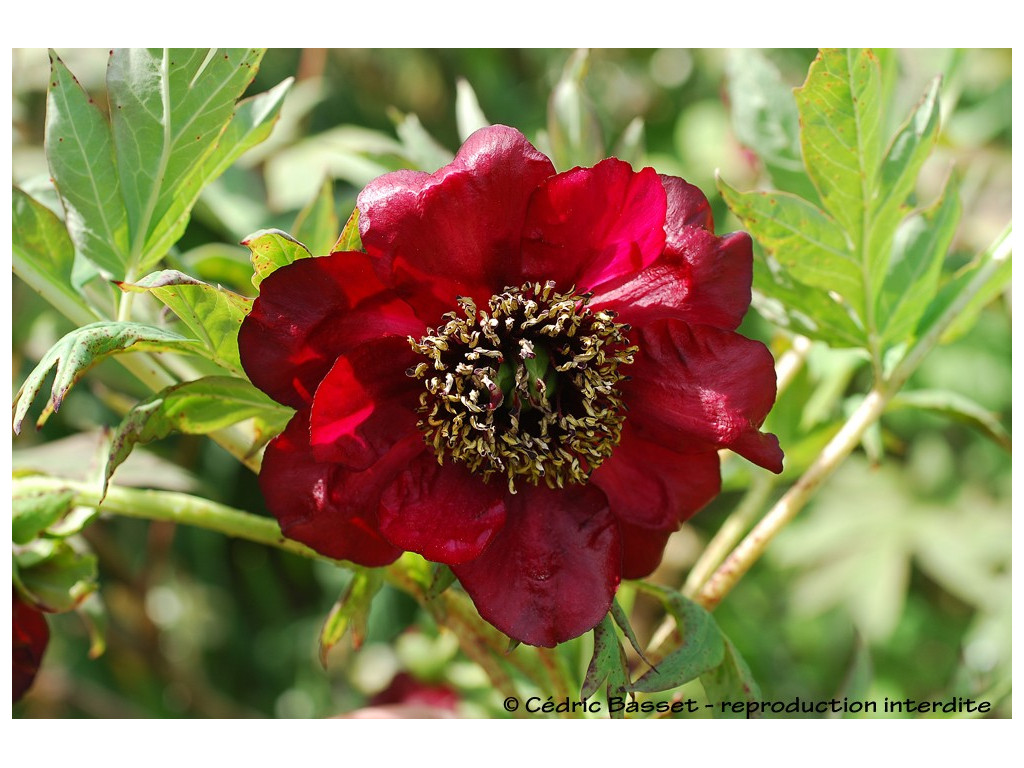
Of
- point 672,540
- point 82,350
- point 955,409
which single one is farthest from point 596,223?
point 672,540

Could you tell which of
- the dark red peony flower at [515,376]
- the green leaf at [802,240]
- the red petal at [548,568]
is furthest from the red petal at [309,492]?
the green leaf at [802,240]

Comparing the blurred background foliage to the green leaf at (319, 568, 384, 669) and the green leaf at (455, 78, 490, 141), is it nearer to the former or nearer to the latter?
the green leaf at (455, 78, 490, 141)

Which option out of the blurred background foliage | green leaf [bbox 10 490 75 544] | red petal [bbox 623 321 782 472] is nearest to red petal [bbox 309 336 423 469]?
red petal [bbox 623 321 782 472]

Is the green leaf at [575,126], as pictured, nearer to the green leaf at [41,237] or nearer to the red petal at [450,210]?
the red petal at [450,210]

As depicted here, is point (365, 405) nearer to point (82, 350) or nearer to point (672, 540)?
point (82, 350)

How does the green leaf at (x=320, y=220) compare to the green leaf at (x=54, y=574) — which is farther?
the green leaf at (x=320, y=220)
